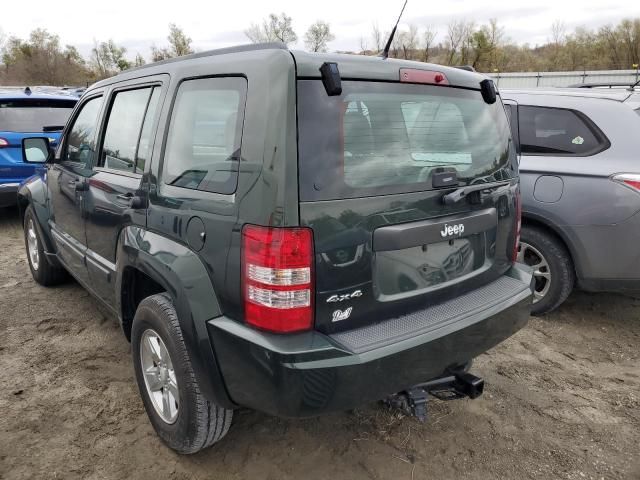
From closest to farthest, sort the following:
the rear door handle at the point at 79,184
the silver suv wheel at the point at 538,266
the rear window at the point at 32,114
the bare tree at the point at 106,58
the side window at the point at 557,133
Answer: the rear door handle at the point at 79,184 < the side window at the point at 557,133 < the silver suv wheel at the point at 538,266 < the rear window at the point at 32,114 < the bare tree at the point at 106,58

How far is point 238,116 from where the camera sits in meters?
1.95

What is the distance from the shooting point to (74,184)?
3303 millimetres

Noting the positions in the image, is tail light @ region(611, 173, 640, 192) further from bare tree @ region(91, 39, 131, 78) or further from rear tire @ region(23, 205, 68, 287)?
bare tree @ region(91, 39, 131, 78)

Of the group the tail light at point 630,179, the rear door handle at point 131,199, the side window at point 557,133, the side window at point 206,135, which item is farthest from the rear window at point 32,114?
the tail light at point 630,179

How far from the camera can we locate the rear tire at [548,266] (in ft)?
12.4

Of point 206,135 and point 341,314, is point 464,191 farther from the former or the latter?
point 206,135

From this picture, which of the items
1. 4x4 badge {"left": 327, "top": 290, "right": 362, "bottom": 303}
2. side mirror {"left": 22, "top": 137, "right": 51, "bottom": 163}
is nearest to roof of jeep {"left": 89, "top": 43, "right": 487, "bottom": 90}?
4x4 badge {"left": 327, "top": 290, "right": 362, "bottom": 303}

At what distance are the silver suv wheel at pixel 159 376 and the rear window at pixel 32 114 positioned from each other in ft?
16.4

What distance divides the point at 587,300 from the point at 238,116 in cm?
380

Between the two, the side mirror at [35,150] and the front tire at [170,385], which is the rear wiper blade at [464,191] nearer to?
the front tire at [170,385]

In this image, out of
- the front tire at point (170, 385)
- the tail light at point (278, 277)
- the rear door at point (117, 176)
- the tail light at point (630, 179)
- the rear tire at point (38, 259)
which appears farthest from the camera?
the rear tire at point (38, 259)

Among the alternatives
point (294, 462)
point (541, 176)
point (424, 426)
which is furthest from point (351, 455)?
point (541, 176)

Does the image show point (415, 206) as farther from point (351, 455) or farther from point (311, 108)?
point (351, 455)

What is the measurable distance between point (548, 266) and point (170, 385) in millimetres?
2965
